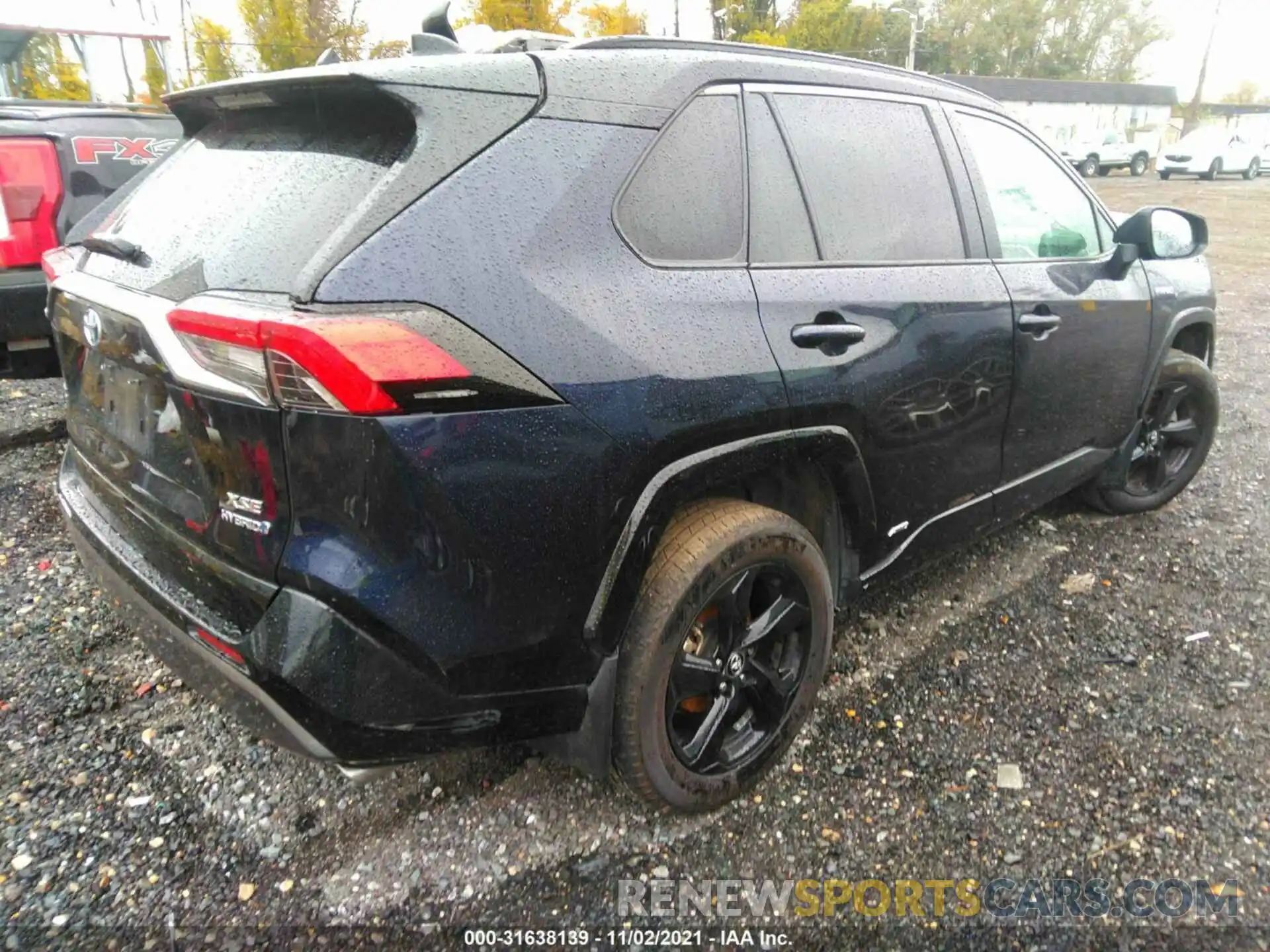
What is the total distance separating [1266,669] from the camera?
2.83 metres

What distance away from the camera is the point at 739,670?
219 centimetres

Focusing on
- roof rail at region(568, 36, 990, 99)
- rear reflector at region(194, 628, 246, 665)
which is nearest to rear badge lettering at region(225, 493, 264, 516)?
rear reflector at region(194, 628, 246, 665)

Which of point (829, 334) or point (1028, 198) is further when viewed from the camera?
point (1028, 198)

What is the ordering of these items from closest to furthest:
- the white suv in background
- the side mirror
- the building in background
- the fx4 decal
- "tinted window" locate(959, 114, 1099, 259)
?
"tinted window" locate(959, 114, 1099, 259) → the side mirror → the fx4 decal → the white suv in background → the building in background

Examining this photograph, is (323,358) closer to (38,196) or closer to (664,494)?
(664,494)

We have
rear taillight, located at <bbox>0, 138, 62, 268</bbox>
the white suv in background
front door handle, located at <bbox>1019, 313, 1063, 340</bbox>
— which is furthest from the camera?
the white suv in background

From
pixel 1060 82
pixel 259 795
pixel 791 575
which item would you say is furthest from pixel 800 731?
pixel 1060 82

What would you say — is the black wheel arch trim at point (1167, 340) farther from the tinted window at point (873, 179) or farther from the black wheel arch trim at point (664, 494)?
the black wheel arch trim at point (664, 494)

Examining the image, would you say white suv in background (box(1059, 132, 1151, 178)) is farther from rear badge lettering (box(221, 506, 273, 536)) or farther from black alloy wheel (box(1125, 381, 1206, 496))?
rear badge lettering (box(221, 506, 273, 536))

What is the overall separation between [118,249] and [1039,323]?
261 centimetres

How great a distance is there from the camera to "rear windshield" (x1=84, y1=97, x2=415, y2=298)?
1634 millimetres

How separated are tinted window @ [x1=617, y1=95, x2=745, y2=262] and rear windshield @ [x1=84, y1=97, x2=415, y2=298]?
51 cm

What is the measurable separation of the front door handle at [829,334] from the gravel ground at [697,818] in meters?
1.15

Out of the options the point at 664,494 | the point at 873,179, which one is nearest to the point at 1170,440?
the point at 873,179
